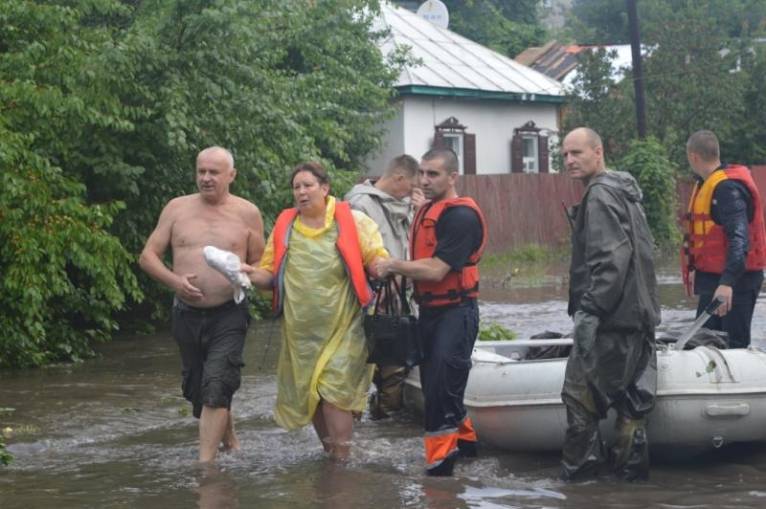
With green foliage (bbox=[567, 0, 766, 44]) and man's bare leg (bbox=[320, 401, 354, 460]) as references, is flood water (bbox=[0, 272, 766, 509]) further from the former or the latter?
green foliage (bbox=[567, 0, 766, 44])

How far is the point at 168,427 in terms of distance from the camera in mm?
10383

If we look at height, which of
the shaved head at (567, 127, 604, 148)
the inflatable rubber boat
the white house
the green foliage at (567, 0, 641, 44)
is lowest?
the inflatable rubber boat

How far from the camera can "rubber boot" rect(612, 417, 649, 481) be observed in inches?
312

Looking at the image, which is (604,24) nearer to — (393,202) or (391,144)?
(391,144)

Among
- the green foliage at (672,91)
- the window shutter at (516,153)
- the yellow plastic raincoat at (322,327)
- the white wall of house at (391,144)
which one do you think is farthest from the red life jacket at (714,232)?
the window shutter at (516,153)

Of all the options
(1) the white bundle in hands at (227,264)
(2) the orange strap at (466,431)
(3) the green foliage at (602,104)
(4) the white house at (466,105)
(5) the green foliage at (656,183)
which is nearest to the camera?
(1) the white bundle in hands at (227,264)

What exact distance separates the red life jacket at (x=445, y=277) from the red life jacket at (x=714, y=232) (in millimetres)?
2075

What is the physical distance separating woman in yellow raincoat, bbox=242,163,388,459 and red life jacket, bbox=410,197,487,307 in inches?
17.4

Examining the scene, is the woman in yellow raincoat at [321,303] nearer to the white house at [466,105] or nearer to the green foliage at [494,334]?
the green foliage at [494,334]

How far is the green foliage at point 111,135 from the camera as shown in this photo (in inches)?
498

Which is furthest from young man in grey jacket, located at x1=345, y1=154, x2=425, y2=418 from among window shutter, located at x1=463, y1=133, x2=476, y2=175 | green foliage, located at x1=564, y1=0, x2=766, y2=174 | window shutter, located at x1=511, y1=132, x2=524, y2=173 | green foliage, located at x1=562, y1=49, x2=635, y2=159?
window shutter, located at x1=511, y1=132, x2=524, y2=173

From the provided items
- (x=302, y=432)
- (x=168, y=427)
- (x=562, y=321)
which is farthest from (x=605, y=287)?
(x=562, y=321)

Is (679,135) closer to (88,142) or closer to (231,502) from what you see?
(88,142)

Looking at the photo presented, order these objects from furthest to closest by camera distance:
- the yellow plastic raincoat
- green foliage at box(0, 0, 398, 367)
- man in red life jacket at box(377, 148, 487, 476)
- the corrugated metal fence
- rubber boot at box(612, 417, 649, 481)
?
the corrugated metal fence, green foliage at box(0, 0, 398, 367), the yellow plastic raincoat, man in red life jacket at box(377, 148, 487, 476), rubber boot at box(612, 417, 649, 481)
